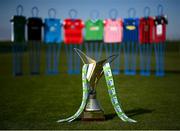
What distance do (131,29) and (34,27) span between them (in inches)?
105

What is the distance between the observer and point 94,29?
1250cm

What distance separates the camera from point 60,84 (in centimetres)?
1141

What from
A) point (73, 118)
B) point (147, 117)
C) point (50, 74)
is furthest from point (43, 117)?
point (50, 74)

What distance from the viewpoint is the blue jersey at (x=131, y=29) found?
492 inches

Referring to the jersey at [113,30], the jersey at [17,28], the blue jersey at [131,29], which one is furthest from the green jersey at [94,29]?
the jersey at [17,28]

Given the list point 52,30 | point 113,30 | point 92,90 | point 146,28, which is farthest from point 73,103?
point 146,28

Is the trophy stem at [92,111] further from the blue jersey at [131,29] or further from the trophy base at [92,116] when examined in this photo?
the blue jersey at [131,29]

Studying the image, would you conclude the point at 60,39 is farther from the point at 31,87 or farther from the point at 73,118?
the point at 73,118

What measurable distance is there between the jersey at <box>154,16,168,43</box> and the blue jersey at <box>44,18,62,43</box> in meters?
2.72

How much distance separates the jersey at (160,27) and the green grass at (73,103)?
119 cm

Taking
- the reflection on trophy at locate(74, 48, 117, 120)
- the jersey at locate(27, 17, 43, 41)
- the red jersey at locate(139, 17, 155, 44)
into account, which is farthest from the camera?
the red jersey at locate(139, 17, 155, 44)

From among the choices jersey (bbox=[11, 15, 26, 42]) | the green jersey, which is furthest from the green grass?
the green jersey

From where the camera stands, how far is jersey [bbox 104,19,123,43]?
1255 centimetres

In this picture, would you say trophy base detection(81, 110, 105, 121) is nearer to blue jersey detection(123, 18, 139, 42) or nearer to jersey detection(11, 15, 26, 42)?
jersey detection(11, 15, 26, 42)
